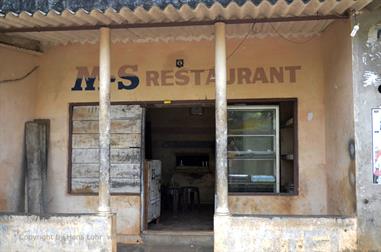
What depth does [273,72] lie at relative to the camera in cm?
799

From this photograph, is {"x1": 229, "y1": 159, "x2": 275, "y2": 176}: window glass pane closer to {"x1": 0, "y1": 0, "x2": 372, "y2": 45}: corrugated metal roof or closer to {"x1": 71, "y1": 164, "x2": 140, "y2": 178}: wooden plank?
{"x1": 71, "y1": 164, "x2": 140, "y2": 178}: wooden plank

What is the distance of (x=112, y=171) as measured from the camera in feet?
27.2

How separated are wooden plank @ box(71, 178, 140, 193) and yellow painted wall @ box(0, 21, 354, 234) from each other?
14 cm

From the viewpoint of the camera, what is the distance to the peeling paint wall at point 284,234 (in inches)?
238

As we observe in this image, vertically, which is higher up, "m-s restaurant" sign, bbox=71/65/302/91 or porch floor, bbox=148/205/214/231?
"m-s restaurant" sign, bbox=71/65/302/91

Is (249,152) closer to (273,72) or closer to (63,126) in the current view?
(273,72)

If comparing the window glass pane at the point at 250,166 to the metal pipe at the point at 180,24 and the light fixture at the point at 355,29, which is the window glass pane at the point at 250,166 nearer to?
the metal pipe at the point at 180,24

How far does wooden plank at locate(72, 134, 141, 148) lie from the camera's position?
830cm

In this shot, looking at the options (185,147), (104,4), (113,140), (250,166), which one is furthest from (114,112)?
(185,147)

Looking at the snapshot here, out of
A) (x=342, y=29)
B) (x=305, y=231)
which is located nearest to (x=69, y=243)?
(x=305, y=231)

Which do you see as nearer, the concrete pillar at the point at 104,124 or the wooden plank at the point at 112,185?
the concrete pillar at the point at 104,124

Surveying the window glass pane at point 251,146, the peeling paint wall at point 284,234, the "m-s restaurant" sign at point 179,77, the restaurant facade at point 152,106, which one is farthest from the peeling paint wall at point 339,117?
the window glass pane at point 251,146

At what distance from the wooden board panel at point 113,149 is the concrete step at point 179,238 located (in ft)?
2.72

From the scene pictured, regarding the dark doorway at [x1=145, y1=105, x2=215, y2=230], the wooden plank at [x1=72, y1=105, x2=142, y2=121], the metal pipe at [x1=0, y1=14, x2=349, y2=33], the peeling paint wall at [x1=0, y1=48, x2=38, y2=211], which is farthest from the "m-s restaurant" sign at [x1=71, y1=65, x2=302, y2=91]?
the dark doorway at [x1=145, y1=105, x2=215, y2=230]
